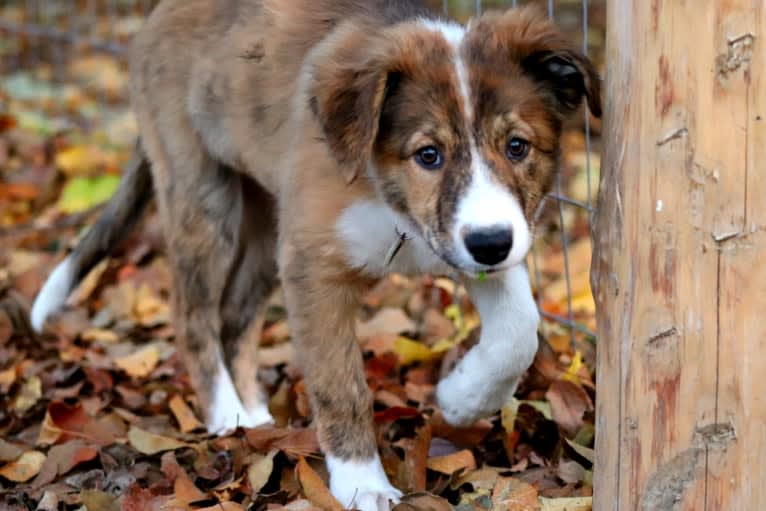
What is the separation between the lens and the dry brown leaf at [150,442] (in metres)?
4.05

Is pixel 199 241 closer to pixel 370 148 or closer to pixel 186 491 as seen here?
pixel 186 491

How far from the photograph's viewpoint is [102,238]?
5.00 m

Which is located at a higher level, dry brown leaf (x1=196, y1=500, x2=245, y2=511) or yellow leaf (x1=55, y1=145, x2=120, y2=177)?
yellow leaf (x1=55, y1=145, x2=120, y2=177)

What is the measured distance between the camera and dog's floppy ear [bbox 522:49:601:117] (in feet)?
10.8

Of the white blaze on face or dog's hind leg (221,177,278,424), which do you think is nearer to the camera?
the white blaze on face

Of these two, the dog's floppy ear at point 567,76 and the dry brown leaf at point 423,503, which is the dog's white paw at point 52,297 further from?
the dog's floppy ear at point 567,76

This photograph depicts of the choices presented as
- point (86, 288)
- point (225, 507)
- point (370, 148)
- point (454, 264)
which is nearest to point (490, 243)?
point (454, 264)

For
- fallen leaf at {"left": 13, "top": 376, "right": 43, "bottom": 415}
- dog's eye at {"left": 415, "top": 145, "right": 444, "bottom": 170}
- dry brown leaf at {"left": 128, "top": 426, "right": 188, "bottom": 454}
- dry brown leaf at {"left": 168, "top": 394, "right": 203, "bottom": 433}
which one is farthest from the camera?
fallen leaf at {"left": 13, "top": 376, "right": 43, "bottom": 415}

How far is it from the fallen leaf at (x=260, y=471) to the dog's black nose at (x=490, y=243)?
105cm

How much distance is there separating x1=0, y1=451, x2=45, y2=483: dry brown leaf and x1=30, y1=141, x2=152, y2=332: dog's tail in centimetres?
100

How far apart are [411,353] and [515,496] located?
1.54 metres

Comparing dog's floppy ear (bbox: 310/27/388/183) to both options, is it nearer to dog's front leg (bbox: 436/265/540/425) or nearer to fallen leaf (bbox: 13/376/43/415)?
dog's front leg (bbox: 436/265/540/425)

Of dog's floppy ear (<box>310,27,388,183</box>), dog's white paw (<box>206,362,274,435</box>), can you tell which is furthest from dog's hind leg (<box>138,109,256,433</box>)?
dog's floppy ear (<box>310,27,388,183</box>)

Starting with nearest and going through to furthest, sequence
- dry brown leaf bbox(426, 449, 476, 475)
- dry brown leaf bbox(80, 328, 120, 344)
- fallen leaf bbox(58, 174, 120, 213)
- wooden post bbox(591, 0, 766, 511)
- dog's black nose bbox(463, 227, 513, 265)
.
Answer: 1. wooden post bbox(591, 0, 766, 511)
2. dog's black nose bbox(463, 227, 513, 265)
3. dry brown leaf bbox(426, 449, 476, 475)
4. dry brown leaf bbox(80, 328, 120, 344)
5. fallen leaf bbox(58, 174, 120, 213)
